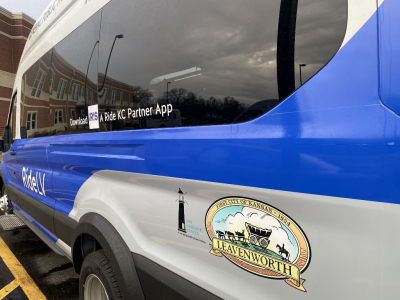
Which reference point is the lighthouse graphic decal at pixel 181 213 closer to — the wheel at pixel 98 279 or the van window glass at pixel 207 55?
the van window glass at pixel 207 55

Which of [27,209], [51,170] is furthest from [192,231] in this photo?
[27,209]

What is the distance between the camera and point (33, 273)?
11.3 ft

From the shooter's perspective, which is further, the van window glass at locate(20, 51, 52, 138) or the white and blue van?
the van window glass at locate(20, 51, 52, 138)

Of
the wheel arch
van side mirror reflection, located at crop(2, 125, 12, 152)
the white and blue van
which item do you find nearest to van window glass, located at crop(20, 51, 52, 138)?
the white and blue van

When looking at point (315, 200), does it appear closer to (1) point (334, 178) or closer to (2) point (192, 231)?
(1) point (334, 178)

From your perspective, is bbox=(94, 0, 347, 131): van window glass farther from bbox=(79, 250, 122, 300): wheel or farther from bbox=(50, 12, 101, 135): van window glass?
bbox=(79, 250, 122, 300): wheel

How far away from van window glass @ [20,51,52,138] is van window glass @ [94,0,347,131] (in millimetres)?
1156

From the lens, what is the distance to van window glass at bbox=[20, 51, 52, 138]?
289cm

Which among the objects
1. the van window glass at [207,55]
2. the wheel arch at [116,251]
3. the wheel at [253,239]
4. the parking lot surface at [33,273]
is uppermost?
the van window glass at [207,55]

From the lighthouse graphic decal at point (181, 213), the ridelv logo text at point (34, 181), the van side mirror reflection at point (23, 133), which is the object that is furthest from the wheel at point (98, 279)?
the van side mirror reflection at point (23, 133)

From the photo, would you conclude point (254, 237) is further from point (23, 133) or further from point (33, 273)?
point (23, 133)

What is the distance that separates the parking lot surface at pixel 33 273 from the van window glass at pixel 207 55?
2133mm

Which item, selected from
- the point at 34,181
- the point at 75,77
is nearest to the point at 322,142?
the point at 75,77

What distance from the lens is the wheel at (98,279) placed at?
5.93ft
